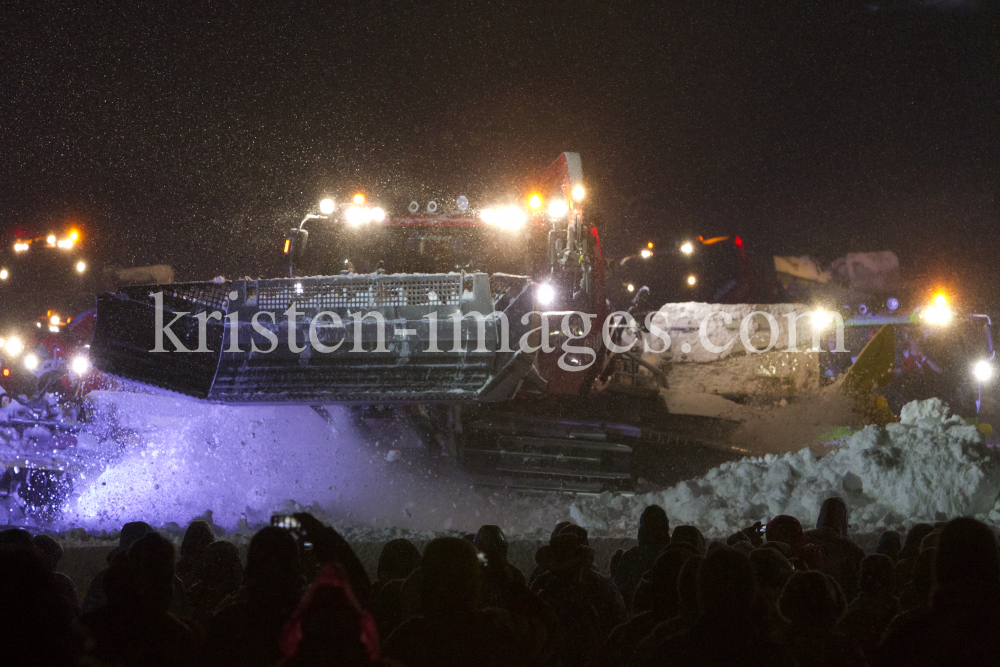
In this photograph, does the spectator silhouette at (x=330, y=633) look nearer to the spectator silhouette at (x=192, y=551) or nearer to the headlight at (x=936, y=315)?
the spectator silhouette at (x=192, y=551)

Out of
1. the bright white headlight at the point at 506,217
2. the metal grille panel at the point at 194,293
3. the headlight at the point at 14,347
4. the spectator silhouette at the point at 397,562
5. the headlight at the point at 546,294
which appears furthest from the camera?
the headlight at the point at 14,347

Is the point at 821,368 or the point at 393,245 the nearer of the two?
the point at 393,245

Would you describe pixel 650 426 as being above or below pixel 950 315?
below

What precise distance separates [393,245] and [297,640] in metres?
5.93

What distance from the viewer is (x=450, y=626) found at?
213 centimetres

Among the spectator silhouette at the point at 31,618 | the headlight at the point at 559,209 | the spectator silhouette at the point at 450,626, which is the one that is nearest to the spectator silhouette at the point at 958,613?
the spectator silhouette at the point at 450,626

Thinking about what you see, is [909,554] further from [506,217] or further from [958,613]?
[506,217]

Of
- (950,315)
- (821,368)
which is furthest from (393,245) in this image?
(950,315)

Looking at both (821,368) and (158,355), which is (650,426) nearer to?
(158,355)

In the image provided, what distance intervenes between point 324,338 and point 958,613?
4.84m

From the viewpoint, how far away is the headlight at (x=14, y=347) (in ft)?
55.6

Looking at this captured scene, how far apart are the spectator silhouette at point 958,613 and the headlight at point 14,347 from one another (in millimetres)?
18465

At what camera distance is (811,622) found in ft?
7.71

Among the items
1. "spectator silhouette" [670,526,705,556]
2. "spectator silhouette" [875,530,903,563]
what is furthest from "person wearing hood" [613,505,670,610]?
"spectator silhouette" [875,530,903,563]
